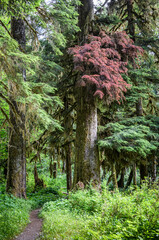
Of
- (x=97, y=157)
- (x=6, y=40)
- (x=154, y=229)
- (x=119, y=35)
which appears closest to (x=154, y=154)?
(x=97, y=157)

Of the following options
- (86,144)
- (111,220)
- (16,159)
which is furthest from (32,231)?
(16,159)

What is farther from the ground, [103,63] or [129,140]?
[103,63]

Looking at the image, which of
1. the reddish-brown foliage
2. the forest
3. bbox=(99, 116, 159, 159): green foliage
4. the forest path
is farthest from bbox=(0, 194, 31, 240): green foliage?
the reddish-brown foliage

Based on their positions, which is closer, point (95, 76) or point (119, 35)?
point (95, 76)

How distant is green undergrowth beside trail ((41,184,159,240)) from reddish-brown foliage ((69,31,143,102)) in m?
3.63

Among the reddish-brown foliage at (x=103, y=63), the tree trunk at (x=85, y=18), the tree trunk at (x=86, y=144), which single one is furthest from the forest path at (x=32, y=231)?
the tree trunk at (x=85, y=18)

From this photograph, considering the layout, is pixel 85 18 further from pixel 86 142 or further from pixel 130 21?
pixel 86 142

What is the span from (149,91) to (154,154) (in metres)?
3.22

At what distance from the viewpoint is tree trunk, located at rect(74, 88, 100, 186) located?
805cm

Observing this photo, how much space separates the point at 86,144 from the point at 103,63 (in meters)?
3.15

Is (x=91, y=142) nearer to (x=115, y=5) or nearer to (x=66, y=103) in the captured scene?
(x=66, y=103)

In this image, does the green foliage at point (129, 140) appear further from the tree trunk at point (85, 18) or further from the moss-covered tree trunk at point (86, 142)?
the tree trunk at point (85, 18)

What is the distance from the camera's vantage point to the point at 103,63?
781 centimetres

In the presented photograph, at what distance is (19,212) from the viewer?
22.8 feet
